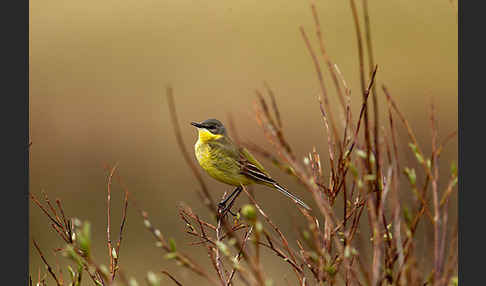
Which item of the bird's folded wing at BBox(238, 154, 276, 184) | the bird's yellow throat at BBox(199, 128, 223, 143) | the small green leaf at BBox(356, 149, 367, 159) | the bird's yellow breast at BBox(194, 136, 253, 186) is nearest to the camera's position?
the small green leaf at BBox(356, 149, 367, 159)

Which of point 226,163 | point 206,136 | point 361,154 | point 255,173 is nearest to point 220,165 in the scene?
point 226,163

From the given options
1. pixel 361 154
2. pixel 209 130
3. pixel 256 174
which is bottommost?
pixel 256 174

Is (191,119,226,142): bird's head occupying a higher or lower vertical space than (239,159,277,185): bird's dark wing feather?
higher

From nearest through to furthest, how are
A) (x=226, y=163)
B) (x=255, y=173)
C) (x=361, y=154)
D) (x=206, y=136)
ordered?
(x=361, y=154), (x=255, y=173), (x=226, y=163), (x=206, y=136)

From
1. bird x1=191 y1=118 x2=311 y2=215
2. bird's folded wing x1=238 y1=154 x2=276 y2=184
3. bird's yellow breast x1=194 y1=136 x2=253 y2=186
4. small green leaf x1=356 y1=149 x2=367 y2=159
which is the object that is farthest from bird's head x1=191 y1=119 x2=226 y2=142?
small green leaf x1=356 y1=149 x2=367 y2=159

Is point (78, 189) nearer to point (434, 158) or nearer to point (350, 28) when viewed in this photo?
point (350, 28)

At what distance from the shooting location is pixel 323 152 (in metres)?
11.3

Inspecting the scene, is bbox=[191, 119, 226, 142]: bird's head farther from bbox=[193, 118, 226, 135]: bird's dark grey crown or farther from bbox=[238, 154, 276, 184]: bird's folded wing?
bbox=[238, 154, 276, 184]: bird's folded wing

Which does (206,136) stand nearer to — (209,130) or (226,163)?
(209,130)

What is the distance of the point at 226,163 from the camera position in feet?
13.4

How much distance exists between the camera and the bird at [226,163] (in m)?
3.88

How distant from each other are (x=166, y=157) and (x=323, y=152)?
3442 millimetres

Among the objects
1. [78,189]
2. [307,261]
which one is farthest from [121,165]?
[307,261]

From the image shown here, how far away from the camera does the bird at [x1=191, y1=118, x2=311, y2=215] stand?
3.88m
